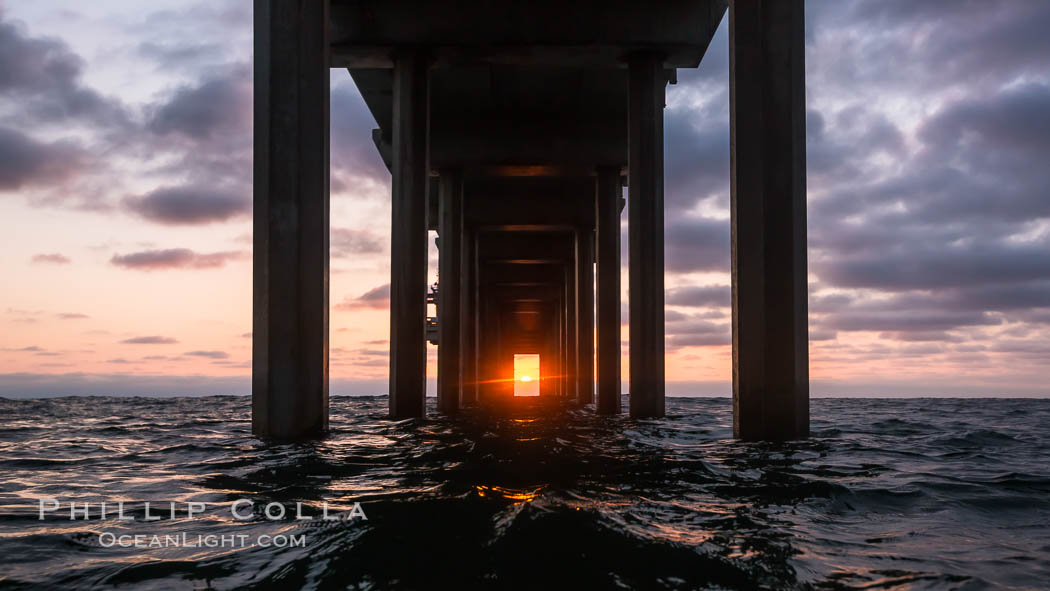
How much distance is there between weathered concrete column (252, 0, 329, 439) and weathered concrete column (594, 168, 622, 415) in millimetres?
10385

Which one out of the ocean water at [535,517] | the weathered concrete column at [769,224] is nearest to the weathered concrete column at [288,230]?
the ocean water at [535,517]

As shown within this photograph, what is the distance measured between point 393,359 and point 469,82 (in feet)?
25.8

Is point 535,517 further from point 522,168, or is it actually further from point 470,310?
point 470,310

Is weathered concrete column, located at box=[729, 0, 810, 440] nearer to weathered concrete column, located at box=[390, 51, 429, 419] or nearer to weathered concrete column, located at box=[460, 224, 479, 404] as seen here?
weathered concrete column, located at box=[390, 51, 429, 419]

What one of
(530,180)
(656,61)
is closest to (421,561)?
(656,61)

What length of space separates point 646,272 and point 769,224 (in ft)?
20.2

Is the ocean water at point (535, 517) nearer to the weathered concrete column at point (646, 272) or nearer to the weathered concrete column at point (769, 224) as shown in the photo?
the weathered concrete column at point (769, 224)

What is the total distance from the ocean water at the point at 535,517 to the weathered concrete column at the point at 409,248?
6420mm

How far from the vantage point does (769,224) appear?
988cm

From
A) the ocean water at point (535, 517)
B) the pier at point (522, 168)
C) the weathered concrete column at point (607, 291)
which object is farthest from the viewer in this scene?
the weathered concrete column at point (607, 291)

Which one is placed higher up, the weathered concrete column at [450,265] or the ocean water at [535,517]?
the weathered concrete column at [450,265]

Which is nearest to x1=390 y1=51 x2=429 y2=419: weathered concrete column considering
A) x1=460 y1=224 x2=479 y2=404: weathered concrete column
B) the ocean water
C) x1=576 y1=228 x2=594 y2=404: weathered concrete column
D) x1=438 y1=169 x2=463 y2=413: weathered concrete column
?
x1=438 y1=169 x2=463 y2=413: weathered concrete column

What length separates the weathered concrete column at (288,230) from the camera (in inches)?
397

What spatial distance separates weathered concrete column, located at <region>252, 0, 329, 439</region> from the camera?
1008 cm
